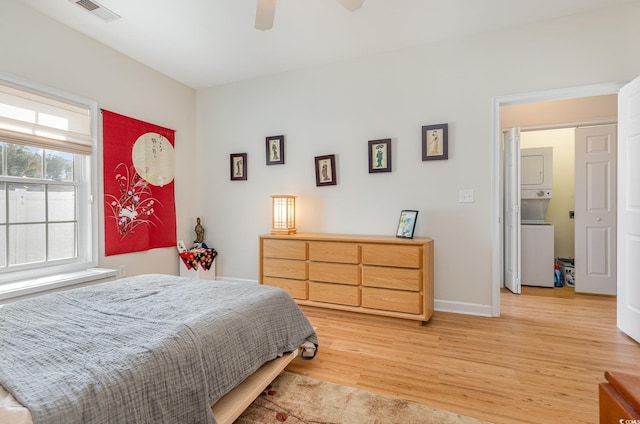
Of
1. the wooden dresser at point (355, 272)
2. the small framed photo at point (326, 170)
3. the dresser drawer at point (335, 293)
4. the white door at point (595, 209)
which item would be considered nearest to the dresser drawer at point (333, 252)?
the wooden dresser at point (355, 272)

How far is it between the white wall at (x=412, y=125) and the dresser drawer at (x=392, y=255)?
485 mm

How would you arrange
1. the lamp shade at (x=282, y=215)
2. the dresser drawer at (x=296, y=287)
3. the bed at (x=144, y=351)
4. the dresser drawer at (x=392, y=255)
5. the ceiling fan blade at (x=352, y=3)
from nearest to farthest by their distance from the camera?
the bed at (x=144, y=351) → the ceiling fan blade at (x=352, y=3) → the dresser drawer at (x=392, y=255) → the dresser drawer at (x=296, y=287) → the lamp shade at (x=282, y=215)

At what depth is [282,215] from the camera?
11.3 ft

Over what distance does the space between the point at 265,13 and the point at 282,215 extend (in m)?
1.99

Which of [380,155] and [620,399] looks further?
[380,155]

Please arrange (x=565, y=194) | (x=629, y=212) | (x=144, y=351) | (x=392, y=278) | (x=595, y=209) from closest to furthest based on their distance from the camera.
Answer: (x=144, y=351)
(x=629, y=212)
(x=392, y=278)
(x=595, y=209)
(x=565, y=194)

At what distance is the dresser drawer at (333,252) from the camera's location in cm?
295

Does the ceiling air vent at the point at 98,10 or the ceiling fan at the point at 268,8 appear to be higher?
the ceiling air vent at the point at 98,10

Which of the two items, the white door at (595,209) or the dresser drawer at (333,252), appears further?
the white door at (595,209)

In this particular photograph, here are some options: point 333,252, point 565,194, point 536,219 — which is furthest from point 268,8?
point 565,194

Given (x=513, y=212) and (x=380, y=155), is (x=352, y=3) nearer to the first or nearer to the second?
(x=380, y=155)

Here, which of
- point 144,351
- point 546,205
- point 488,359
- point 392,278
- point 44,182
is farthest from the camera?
point 546,205

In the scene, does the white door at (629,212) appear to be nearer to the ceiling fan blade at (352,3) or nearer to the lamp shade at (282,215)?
the ceiling fan blade at (352,3)

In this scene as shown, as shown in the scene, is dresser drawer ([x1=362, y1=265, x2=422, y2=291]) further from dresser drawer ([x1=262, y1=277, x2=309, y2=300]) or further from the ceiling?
the ceiling
